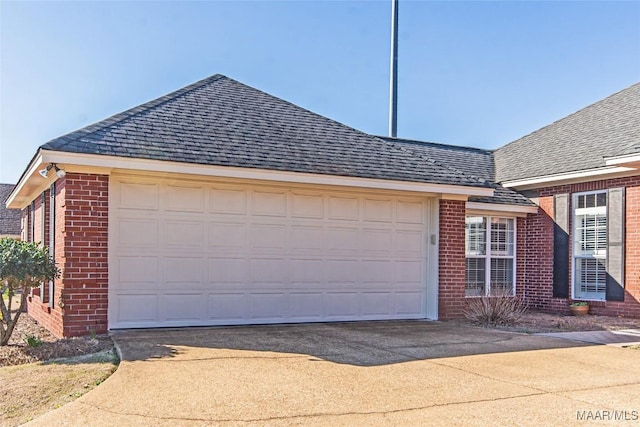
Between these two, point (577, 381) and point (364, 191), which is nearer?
point (577, 381)

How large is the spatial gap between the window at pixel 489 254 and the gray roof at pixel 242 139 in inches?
103

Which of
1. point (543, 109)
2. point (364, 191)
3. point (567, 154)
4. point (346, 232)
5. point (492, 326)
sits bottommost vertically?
point (492, 326)

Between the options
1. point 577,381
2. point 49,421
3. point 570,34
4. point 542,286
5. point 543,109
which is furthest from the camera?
point 543,109

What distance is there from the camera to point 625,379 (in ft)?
22.5

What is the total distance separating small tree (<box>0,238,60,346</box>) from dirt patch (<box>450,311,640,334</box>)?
7636 millimetres

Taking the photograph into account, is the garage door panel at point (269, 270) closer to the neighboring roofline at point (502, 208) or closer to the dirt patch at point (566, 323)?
the dirt patch at point (566, 323)

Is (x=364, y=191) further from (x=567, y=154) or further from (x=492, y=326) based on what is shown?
(x=567, y=154)

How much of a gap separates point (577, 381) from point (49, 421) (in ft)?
18.2

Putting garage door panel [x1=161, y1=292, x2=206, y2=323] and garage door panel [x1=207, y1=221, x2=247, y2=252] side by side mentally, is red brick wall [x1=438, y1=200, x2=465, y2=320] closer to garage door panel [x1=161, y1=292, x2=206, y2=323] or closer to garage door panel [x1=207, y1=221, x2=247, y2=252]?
garage door panel [x1=207, y1=221, x2=247, y2=252]

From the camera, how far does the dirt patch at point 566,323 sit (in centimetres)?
1105

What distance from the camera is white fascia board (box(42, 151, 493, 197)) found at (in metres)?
8.93

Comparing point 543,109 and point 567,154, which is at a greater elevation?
point 543,109

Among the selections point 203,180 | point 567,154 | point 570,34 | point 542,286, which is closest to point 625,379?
point 203,180

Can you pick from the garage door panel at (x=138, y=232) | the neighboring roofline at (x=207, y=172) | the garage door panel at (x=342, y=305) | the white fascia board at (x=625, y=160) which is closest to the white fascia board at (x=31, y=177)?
the neighboring roofline at (x=207, y=172)
